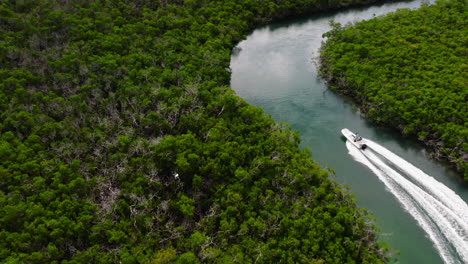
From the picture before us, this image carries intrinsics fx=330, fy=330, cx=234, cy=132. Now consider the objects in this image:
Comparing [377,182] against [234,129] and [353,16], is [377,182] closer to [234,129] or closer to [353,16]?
[234,129]

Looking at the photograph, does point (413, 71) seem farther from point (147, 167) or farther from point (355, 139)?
point (147, 167)

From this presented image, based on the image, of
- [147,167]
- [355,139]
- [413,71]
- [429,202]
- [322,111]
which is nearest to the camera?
[429,202]

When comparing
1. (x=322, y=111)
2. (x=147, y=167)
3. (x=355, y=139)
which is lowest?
(x=355, y=139)

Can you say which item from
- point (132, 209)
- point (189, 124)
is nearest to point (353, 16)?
point (189, 124)

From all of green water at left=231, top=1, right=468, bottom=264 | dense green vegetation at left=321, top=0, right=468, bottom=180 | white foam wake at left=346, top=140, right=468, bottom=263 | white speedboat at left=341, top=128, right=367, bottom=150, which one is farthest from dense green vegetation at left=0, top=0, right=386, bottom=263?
dense green vegetation at left=321, top=0, right=468, bottom=180

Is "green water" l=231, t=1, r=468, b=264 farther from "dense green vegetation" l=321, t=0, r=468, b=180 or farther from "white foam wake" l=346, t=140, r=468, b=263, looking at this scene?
A: "dense green vegetation" l=321, t=0, r=468, b=180

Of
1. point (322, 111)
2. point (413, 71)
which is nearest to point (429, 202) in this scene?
point (322, 111)
